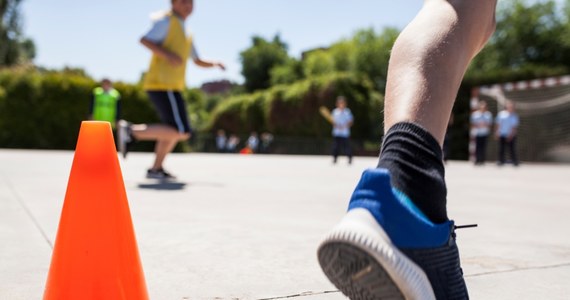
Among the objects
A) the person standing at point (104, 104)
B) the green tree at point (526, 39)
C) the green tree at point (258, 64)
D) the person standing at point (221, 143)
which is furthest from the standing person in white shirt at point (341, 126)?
the green tree at point (258, 64)

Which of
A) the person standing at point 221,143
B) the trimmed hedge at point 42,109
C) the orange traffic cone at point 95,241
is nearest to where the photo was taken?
the orange traffic cone at point 95,241

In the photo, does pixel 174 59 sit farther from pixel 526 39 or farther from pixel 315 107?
pixel 526 39

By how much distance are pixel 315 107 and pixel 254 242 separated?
29625mm

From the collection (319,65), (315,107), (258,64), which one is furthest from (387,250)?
(258,64)

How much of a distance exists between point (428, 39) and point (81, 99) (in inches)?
961

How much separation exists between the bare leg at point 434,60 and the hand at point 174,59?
4.45 metres

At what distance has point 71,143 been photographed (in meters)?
23.9

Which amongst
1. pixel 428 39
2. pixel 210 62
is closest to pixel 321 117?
pixel 210 62

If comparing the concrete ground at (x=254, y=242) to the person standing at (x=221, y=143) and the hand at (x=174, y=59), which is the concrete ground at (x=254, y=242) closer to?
the hand at (x=174, y=59)

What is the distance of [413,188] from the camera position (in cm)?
117

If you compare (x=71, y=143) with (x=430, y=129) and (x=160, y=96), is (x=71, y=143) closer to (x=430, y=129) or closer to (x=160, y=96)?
(x=160, y=96)

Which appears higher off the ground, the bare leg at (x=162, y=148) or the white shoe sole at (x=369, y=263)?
the white shoe sole at (x=369, y=263)

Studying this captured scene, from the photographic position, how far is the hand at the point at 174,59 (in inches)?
220

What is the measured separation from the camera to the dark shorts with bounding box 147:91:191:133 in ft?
19.1
